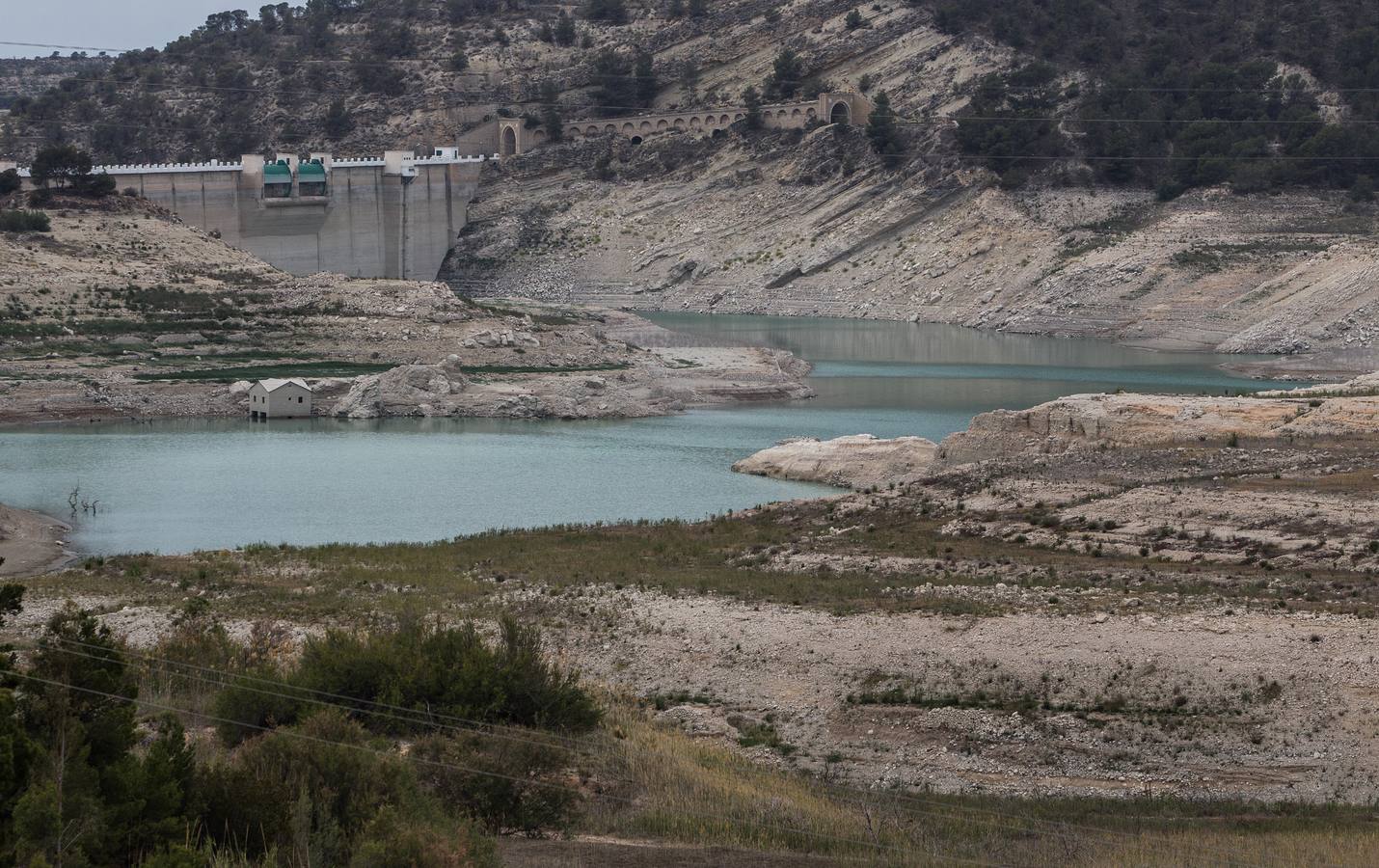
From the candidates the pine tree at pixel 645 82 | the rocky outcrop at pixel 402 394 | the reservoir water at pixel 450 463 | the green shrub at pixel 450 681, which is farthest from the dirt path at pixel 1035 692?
the pine tree at pixel 645 82

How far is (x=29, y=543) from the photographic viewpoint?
1303 inches

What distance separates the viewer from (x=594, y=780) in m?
15.3

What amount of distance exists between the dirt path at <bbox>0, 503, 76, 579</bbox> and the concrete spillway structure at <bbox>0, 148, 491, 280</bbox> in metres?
47.3

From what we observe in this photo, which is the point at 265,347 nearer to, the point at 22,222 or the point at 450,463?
the point at 22,222

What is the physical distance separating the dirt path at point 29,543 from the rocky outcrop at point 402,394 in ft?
66.3

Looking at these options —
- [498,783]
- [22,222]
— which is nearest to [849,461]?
[498,783]

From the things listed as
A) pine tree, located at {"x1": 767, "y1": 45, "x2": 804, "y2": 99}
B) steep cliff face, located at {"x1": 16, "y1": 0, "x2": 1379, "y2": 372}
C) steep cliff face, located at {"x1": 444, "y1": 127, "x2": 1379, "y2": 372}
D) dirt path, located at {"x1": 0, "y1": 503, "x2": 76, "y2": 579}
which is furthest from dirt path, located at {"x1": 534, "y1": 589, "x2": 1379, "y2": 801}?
pine tree, located at {"x1": 767, "y1": 45, "x2": 804, "y2": 99}

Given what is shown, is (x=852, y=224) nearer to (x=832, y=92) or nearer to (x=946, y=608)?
(x=832, y=92)

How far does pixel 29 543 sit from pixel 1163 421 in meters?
22.9

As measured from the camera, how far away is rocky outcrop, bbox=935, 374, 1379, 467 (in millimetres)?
35125

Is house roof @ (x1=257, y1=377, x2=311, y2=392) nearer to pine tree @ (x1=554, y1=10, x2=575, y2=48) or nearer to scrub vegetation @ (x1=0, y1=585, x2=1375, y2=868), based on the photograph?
scrub vegetation @ (x1=0, y1=585, x2=1375, y2=868)

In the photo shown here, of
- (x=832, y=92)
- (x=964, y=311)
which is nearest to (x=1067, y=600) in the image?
(x=964, y=311)

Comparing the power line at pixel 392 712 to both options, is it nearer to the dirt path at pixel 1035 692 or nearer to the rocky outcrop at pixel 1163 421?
the dirt path at pixel 1035 692

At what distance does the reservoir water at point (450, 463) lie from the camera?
36969 mm
